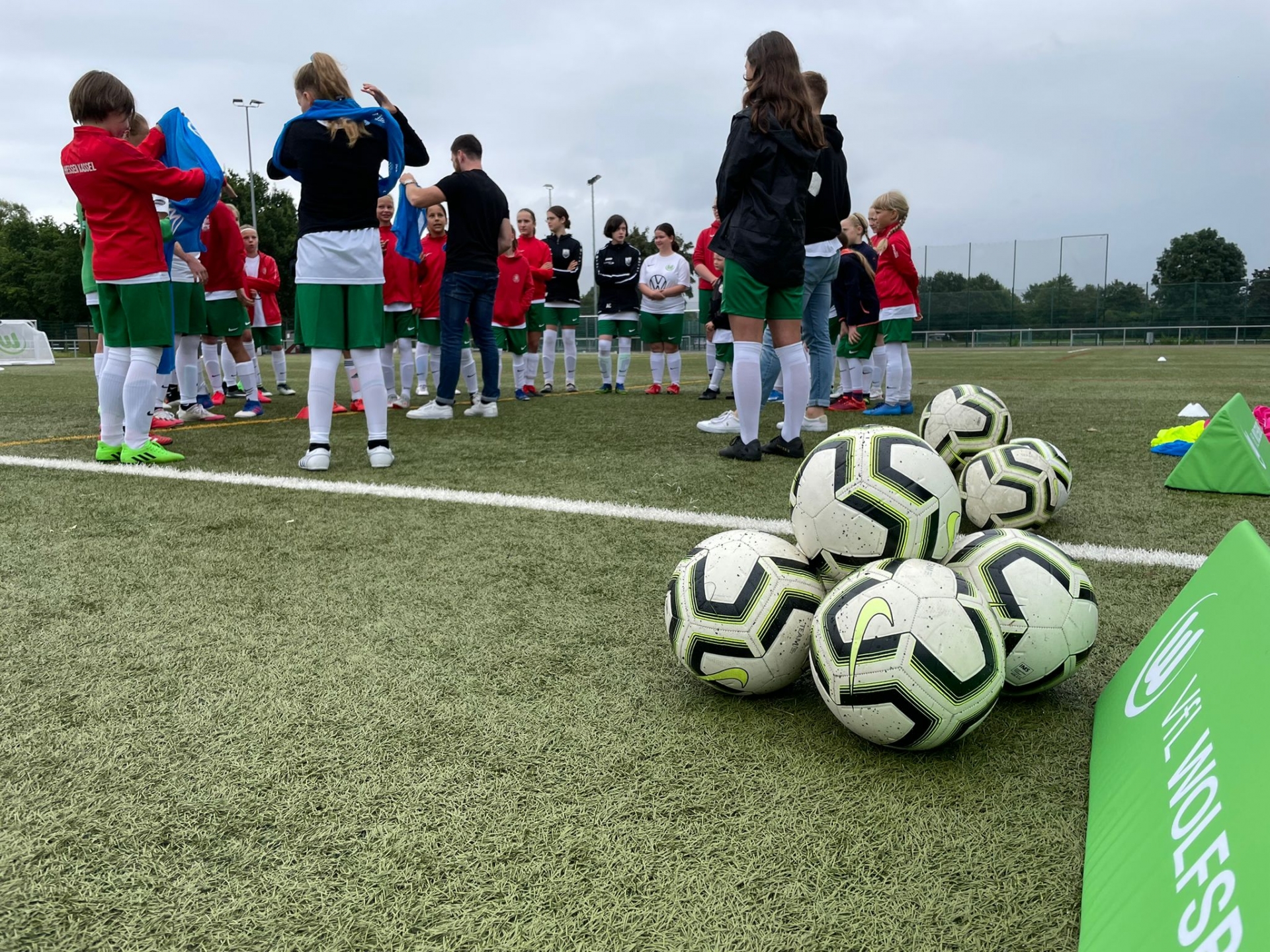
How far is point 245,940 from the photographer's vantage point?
1192 mm

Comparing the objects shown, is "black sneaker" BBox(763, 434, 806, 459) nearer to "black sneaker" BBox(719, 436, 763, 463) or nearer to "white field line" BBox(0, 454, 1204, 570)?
"black sneaker" BBox(719, 436, 763, 463)

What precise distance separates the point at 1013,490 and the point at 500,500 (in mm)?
2287

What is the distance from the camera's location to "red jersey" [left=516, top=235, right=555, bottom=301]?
10.8 m

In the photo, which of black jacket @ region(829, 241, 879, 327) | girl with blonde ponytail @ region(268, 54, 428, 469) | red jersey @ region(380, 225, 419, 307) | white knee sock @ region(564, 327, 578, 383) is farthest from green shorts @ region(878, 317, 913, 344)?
white knee sock @ region(564, 327, 578, 383)

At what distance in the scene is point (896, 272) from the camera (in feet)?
25.7

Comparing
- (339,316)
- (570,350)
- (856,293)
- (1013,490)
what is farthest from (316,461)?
(570,350)

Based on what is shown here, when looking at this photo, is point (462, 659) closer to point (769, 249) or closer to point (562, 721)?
point (562, 721)

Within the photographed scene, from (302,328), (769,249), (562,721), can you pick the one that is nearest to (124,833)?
(562,721)

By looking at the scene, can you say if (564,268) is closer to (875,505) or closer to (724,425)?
(724,425)

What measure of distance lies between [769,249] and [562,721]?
3.56 m

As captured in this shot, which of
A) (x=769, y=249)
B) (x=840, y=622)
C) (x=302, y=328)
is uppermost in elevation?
(x=769, y=249)

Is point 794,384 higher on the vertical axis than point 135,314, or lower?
lower

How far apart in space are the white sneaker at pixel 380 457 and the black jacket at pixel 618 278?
6.78 metres

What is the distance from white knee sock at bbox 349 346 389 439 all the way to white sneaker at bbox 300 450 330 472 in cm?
31
